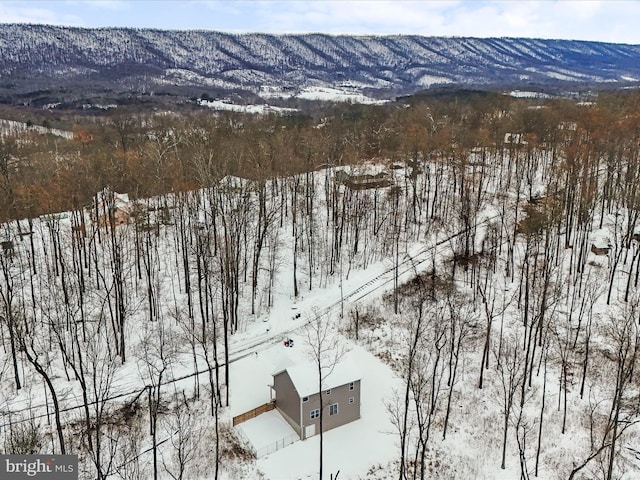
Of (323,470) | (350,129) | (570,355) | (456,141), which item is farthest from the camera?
(350,129)

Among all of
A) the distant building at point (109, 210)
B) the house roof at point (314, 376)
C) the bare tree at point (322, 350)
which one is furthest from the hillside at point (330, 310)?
the house roof at point (314, 376)

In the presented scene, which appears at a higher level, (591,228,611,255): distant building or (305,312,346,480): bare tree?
(591,228,611,255): distant building

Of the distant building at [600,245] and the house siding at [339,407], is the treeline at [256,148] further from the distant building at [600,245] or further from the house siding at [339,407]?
the house siding at [339,407]

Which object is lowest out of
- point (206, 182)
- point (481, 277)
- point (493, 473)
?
point (493, 473)

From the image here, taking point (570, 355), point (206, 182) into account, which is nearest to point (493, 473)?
point (570, 355)

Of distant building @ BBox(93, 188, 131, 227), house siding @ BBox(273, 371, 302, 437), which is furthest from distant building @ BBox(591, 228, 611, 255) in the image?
distant building @ BBox(93, 188, 131, 227)

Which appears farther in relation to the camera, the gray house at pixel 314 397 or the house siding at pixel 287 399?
the house siding at pixel 287 399

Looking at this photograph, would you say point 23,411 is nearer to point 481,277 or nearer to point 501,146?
point 481,277

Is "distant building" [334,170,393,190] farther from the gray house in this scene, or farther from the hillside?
the gray house
